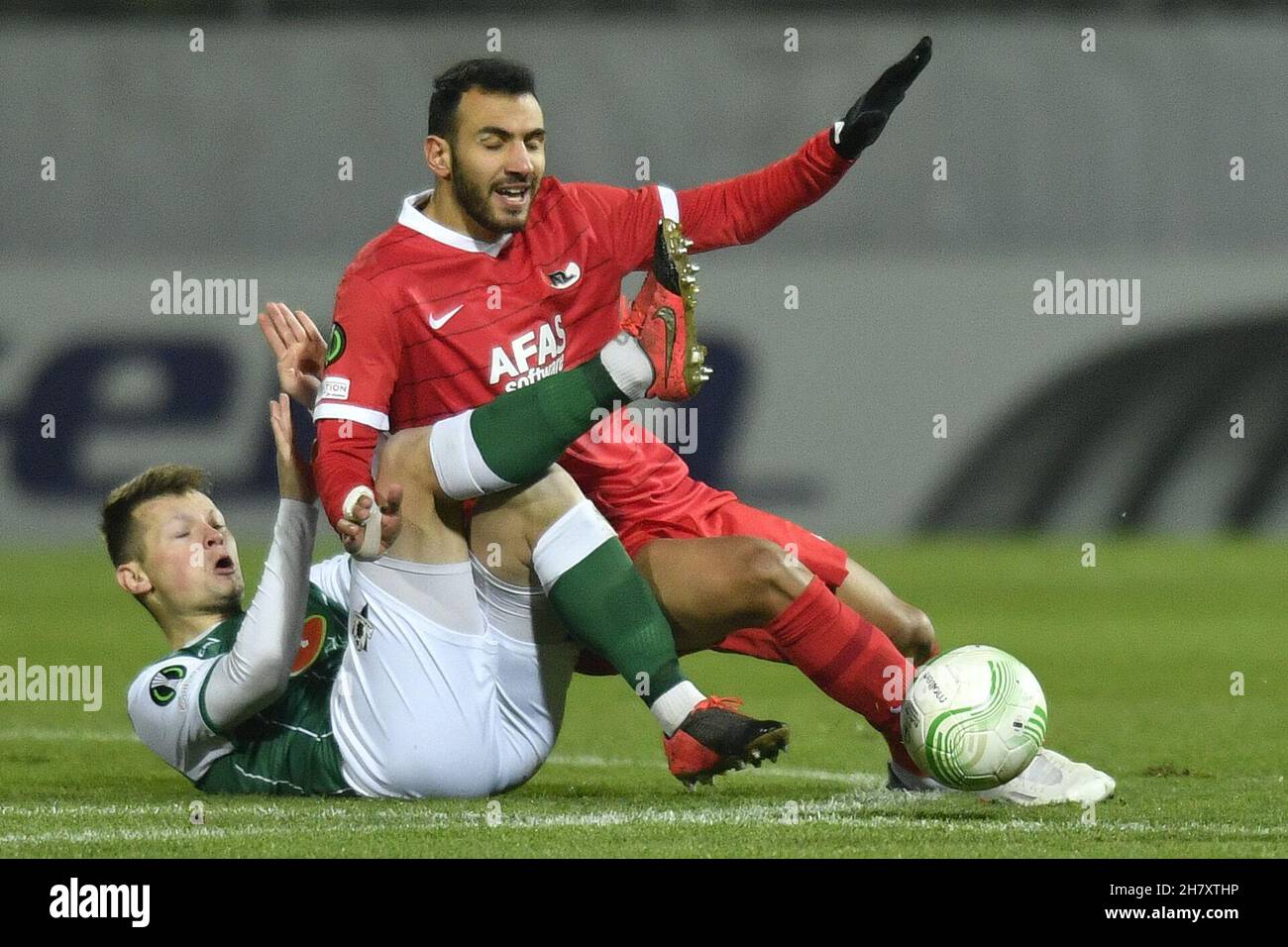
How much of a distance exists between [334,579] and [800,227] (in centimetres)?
997

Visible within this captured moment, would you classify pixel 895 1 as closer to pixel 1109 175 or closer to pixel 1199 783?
pixel 1109 175

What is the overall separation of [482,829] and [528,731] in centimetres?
58

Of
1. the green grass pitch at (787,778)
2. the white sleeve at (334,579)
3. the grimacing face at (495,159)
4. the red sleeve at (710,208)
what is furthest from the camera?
the white sleeve at (334,579)

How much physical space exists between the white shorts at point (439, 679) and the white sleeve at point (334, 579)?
41 cm

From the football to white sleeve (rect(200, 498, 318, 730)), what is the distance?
1412 mm

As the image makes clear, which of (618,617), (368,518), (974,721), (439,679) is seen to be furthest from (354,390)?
(974,721)

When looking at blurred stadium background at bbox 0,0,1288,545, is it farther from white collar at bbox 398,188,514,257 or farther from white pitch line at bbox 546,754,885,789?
white collar at bbox 398,188,514,257

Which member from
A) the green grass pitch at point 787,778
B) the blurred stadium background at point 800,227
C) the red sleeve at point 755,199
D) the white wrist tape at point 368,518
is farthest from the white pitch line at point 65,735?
the blurred stadium background at point 800,227

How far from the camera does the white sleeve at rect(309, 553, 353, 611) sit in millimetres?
5027

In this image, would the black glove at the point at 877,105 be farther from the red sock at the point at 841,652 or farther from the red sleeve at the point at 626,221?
the red sock at the point at 841,652

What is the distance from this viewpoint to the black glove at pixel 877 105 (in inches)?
187

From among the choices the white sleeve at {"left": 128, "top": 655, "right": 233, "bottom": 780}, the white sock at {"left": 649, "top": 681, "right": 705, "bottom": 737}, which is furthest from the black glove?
the white sleeve at {"left": 128, "top": 655, "right": 233, "bottom": 780}

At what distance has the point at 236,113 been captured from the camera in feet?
48.4
